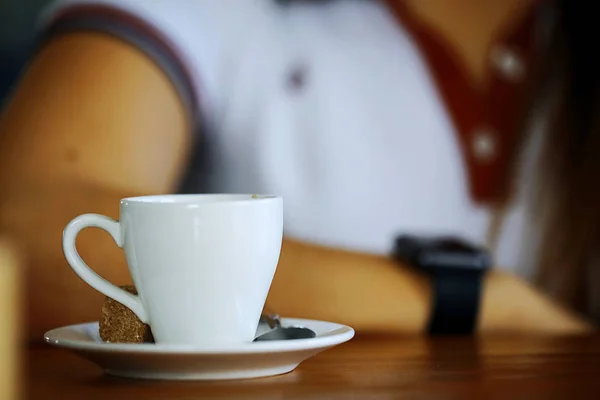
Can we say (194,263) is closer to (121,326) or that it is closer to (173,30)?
(121,326)

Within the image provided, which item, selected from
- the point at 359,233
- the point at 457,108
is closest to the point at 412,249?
the point at 359,233

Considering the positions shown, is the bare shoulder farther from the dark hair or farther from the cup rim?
the dark hair

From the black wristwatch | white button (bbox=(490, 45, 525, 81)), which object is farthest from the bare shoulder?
white button (bbox=(490, 45, 525, 81))

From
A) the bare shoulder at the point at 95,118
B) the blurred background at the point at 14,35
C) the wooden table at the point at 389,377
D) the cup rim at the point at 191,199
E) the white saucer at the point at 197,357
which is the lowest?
the wooden table at the point at 389,377

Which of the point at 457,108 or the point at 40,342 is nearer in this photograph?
the point at 40,342

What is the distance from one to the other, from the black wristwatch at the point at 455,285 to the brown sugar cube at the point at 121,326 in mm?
405

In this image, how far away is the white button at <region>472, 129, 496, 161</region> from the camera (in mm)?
1081

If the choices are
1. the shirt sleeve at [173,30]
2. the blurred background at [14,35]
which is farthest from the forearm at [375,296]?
the blurred background at [14,35]

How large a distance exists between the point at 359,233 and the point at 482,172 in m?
0.20

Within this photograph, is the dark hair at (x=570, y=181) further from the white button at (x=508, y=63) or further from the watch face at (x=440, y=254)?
the watch face at (x=440, y=254)

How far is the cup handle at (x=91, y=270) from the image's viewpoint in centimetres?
49

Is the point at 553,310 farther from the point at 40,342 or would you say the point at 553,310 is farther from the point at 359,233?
the point at 40,342

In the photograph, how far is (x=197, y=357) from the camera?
434 millimetres

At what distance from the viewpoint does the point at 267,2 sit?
1016 millimetres
